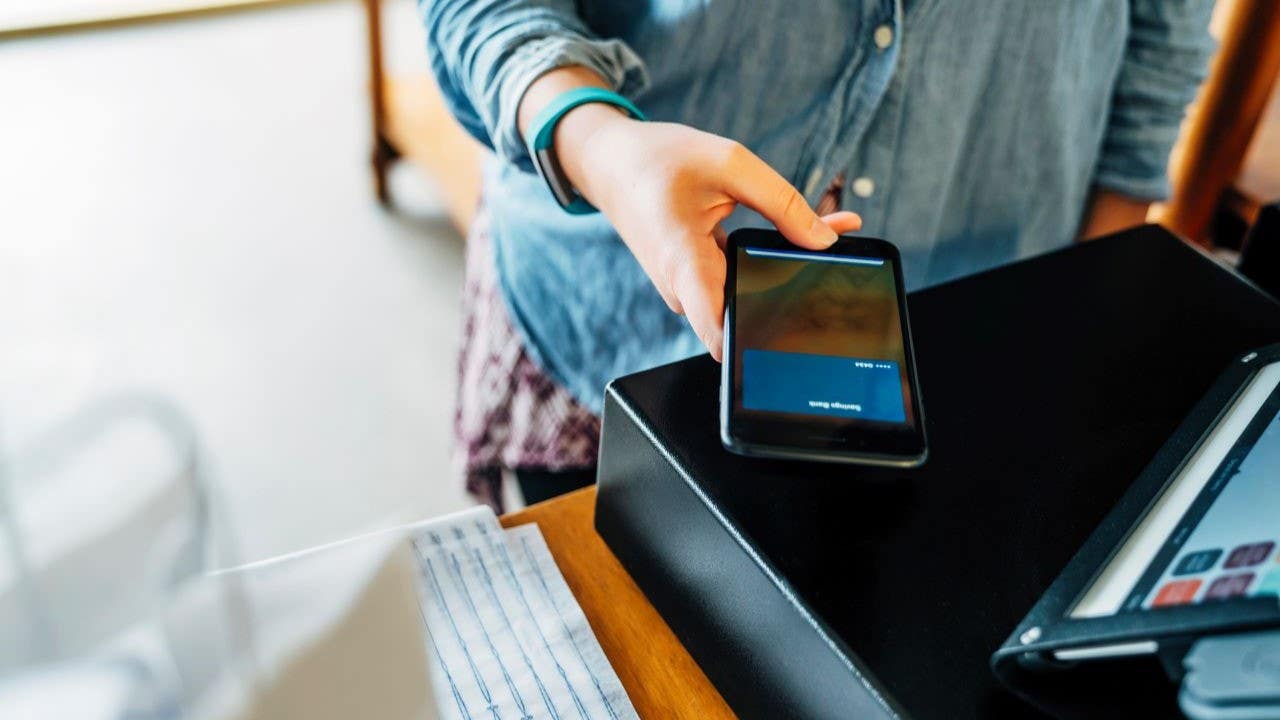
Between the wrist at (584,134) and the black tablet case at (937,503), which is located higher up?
the wrist at (584,134)

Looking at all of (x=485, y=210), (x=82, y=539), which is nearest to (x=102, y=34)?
(x=82, y=539)

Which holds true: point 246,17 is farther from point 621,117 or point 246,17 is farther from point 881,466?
point 881,466

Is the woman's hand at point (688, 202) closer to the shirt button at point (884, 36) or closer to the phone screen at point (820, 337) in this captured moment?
the phone screen at point (820, 337)

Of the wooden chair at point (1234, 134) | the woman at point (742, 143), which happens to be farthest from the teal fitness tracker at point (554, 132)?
the wooden chair at point (1234, 134)

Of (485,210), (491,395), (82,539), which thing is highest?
(485,210)

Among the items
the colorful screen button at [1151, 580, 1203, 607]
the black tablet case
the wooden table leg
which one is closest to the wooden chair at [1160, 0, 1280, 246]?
the black tablet case

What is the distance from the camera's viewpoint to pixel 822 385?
46 cm

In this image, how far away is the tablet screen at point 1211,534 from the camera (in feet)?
1.21

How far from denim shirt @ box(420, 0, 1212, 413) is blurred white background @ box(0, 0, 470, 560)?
57cm

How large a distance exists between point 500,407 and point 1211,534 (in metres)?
0.54

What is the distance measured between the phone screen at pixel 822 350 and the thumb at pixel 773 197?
0.01 metres

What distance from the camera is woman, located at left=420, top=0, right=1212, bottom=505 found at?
54 centimetres

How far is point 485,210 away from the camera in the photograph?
87 cm

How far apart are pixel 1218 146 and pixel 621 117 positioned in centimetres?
73
